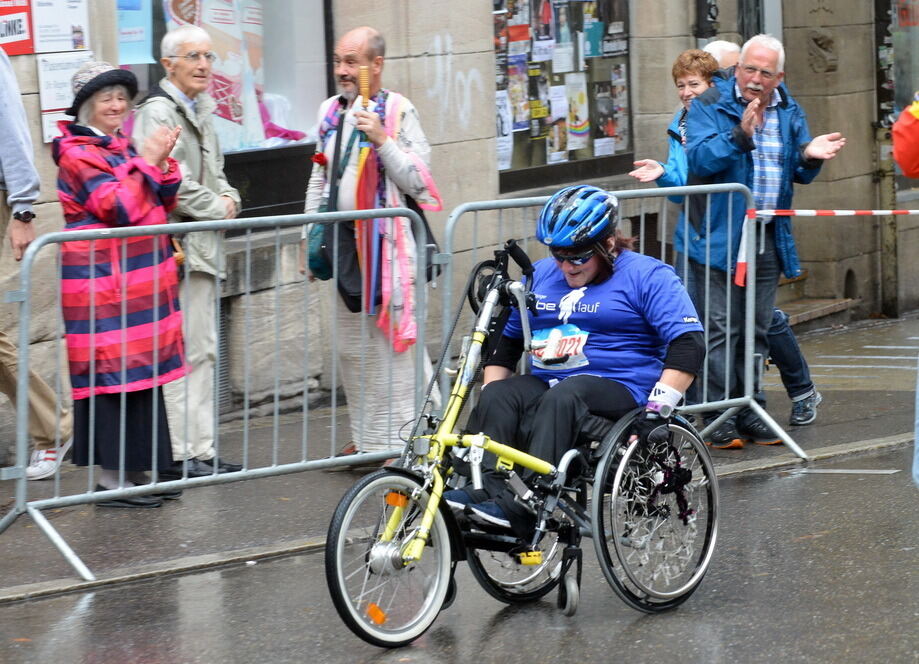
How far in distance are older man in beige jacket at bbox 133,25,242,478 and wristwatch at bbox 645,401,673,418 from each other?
208cm

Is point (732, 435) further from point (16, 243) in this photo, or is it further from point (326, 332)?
point (16, 243)

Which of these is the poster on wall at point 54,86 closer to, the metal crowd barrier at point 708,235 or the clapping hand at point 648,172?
the metal crowd barrier at point 708,235

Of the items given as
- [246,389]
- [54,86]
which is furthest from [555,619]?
[54,86]

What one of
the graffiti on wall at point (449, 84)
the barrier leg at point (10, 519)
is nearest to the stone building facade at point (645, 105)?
the graffiti on wall at point (449, 84)

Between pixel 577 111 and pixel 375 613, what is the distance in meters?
7.20

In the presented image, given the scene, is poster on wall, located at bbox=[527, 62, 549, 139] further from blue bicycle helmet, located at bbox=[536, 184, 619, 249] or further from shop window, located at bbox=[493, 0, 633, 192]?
blue bicycle helmet, located at bbox=[536, 184, 619, 249]

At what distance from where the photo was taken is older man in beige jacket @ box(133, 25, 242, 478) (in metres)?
6.86

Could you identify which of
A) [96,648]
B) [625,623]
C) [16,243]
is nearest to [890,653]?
[625,623]

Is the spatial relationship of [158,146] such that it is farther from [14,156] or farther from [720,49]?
[720,49]

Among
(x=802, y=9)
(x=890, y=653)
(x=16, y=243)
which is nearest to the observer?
(x=890, y=653)

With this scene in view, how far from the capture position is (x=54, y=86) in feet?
25.6

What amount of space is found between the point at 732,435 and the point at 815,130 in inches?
223

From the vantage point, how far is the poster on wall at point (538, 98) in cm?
1123

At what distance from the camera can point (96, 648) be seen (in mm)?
5129
